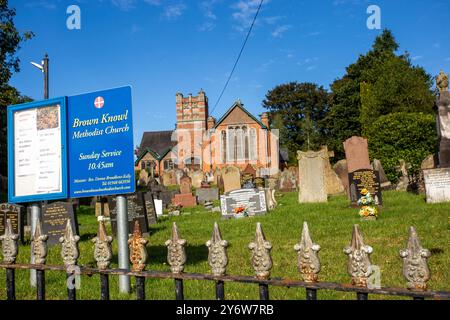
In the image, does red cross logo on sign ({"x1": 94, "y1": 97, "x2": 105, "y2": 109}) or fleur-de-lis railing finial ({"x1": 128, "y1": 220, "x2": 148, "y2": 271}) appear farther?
red cross logo on sign ({"x1": 94, "y1": 97, "x2": 105, "y2": 109})

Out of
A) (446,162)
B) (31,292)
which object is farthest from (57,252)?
(446,162)

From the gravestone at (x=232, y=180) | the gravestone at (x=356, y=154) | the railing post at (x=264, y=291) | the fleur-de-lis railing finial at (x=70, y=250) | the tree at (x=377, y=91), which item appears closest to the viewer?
the railing post at (x=264, y=291)

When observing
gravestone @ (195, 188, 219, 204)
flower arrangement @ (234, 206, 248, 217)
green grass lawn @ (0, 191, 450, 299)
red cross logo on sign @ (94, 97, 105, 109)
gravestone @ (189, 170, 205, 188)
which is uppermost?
gravestone @ (189, 170, 205, 188)

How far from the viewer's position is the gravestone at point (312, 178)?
56.4 feet

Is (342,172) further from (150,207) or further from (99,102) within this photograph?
(99,102)

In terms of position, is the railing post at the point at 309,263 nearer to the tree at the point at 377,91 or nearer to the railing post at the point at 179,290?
the railing post at the point at 179,290

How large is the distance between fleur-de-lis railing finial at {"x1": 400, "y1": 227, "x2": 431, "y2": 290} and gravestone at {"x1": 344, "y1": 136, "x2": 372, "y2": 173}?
51.9 ft

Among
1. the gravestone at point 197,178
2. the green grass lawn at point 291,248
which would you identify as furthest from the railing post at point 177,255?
the gravestone at point 197,178

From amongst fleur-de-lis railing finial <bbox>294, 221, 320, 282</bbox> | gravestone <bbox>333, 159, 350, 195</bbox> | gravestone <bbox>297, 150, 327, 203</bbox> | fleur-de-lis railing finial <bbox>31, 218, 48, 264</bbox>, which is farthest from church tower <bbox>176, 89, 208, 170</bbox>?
fleur-de-lis railing finial <bbox>294, 221, 320, 282</bbox>

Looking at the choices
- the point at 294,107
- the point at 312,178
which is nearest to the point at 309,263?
the point at 312,178

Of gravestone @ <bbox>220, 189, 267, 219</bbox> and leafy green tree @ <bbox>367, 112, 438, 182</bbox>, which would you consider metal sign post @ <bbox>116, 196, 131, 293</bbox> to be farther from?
leafy green tree @ <bbox>367, 112, 438, 182</bbox>

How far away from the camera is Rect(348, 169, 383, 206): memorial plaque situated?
45.9 feet

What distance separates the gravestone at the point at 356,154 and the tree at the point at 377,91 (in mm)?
19506

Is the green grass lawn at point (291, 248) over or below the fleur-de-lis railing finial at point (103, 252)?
below
